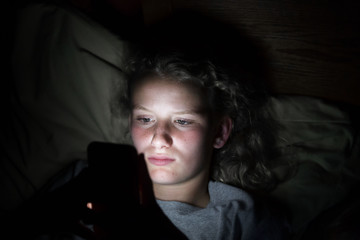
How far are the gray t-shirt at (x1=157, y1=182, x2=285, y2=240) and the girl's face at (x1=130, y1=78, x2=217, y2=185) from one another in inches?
6.1

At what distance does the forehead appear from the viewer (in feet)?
2.65

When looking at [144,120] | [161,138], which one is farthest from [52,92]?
[161,138]

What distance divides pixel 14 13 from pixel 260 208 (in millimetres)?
1204

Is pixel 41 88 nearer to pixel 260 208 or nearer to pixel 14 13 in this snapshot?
pixel 14 13

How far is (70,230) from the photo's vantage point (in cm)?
87

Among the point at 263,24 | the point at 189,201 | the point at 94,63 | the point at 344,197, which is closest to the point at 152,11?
the point at 94,63

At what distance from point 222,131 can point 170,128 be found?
Answer: 0.24 meters

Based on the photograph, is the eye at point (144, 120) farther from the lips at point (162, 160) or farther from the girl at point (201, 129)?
the lips at point (162, 160)

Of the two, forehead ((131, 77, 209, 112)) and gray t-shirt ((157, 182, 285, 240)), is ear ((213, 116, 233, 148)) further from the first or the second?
gray t-shirt ((157, 182, 285, 240))

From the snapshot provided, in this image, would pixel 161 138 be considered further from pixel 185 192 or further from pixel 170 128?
pixel 185 192

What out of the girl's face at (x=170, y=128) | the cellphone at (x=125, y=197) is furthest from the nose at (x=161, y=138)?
the cellphone at (x=125, y=197)

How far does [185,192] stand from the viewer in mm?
934

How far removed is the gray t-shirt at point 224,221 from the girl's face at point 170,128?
0.51 feet

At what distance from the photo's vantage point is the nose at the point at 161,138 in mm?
784
